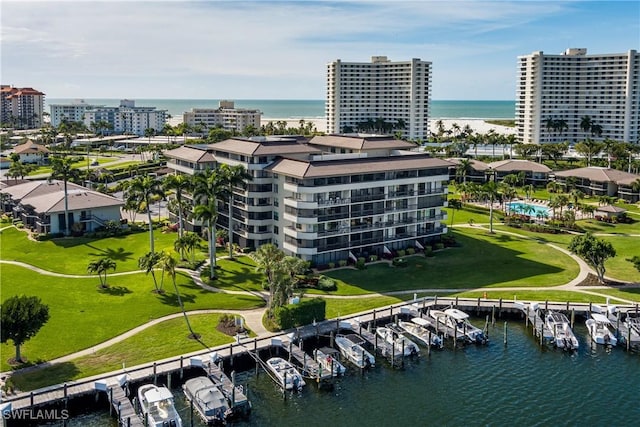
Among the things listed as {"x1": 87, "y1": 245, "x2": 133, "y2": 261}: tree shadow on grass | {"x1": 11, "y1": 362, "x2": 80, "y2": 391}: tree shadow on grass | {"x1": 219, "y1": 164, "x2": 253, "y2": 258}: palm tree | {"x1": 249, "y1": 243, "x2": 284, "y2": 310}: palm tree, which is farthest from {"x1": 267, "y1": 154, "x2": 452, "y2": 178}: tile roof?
{"x1": 11, "y1": 362, "x2": 80, "y2": 391}: tree shadow on grass

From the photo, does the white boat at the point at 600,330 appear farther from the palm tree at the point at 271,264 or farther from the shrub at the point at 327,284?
the palm tree at the point at 271,264

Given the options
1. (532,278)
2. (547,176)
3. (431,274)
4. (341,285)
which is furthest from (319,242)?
(547,176)

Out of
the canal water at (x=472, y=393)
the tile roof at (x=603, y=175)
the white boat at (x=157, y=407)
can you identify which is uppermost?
the tile roof at (x=603, y=175)

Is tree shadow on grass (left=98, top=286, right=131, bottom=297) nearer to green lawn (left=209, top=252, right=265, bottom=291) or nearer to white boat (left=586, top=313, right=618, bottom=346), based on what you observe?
green lawn (left=209, top=252, right=265, bottom=291)

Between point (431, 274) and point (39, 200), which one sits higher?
point (39, 200)

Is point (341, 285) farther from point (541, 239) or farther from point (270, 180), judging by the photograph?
point (541, 239)

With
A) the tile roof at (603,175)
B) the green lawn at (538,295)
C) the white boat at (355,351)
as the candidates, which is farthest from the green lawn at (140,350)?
the tile roof at (603,175)
